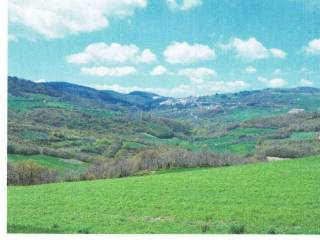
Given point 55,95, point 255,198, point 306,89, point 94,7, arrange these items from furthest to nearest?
1. point 55,95
2. point 306,89
3. point 94,7
4. point 255,198

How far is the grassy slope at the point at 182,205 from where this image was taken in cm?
845

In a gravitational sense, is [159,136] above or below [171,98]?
below

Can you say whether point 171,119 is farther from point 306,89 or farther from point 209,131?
point 306,89

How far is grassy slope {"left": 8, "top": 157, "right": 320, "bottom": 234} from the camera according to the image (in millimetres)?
8453

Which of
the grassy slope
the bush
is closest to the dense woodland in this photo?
the bush

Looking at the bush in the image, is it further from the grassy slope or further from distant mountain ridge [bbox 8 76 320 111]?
the grassy slope

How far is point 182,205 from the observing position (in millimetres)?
9875

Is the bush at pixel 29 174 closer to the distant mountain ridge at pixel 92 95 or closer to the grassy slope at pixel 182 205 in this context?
the distant mountain ridge at pixel 92 95

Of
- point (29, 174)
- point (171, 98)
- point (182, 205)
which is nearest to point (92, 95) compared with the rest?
point (29, 174)

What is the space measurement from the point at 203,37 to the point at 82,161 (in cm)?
821

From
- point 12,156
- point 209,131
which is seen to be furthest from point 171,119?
point 12,156

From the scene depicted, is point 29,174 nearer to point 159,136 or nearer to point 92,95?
point 92,95

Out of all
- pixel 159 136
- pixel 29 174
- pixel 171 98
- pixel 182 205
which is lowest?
pixel 29 174

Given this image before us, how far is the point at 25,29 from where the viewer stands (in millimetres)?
12680
